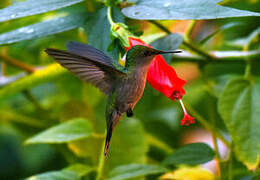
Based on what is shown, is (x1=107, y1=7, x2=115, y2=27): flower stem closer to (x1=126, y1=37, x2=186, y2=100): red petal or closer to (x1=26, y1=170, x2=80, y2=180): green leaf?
(x1=126, y1=37, x2=186, y2=100): red petal

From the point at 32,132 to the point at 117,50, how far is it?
0.63 meters

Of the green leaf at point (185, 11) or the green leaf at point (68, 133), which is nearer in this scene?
the green leaf at point (185, 11)

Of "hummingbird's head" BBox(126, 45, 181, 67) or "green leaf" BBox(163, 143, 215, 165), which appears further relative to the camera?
"green leaf" BBox(163, 143, 215, 165)

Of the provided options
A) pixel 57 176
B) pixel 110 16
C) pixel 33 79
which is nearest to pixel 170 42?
pixel 110 16

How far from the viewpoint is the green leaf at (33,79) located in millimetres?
965

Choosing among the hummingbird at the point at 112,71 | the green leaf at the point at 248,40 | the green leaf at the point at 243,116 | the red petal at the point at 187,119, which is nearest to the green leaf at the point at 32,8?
the hummingbird at the point at 112,71

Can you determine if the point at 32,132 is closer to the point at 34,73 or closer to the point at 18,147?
the point at 34,73

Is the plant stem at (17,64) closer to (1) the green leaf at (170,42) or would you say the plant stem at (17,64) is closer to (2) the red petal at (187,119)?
(1) the green leaf at (170,42)

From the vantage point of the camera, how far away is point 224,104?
74cm

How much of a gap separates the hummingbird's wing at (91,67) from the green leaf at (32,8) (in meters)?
0.11

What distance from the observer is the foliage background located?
59 cm

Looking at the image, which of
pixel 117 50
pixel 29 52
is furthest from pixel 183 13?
pixel 29 52

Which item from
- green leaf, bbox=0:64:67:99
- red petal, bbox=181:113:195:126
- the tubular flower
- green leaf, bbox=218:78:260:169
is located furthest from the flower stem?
green leaf, bbox=0:64:67:99

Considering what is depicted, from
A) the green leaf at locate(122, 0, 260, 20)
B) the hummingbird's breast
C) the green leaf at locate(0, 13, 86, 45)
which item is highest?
the green leaf at locate(122, 0, 260, 20)
